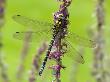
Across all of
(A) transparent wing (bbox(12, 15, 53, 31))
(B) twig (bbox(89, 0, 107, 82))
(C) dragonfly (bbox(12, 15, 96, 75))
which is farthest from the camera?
(B) twig (bbox(89, 0, 107, 82))

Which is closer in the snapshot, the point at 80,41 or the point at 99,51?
the point at 80,41

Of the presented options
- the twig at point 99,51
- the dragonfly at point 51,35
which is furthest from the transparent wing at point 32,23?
the twig at point 99,51

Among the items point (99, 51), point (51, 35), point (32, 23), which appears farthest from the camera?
point (99, 51)

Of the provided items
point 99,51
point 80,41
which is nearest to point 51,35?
point 80,41

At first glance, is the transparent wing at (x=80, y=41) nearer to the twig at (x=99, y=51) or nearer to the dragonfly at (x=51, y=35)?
the dragonfly at (x=51, y=35)

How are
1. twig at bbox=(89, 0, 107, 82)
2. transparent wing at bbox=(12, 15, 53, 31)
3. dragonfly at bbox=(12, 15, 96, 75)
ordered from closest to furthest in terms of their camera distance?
dragonfly at bbox=(12, 15, 96, 75) → transparent wing at bbox=(12, 15, 53, 31) → twig at bbox=(89, 0, 107, 82)

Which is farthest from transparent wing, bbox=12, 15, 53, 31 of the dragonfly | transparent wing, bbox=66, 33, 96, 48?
transparent wing, bbox=66, 33, 96, 48

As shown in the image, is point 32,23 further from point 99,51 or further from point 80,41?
point 99,51

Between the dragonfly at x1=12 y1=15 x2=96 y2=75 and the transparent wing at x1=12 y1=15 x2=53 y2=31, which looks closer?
the dragonfly at x1=12 y1=15 x2=96 y2=75

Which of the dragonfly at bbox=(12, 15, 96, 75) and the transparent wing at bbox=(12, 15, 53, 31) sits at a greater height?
the transparent wing at bbox=(12, 15, 53, 31)

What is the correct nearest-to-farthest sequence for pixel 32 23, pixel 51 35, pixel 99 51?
pixel 51 35
pixel 32 23
pixel 99 51

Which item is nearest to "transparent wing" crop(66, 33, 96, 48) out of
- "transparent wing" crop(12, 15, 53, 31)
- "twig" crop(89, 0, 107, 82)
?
"transparent wing" crop(12, 15, 53, 31)

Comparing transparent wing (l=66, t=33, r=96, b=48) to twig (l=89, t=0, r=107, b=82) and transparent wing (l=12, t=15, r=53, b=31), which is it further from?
twig (l=89, t=0, r=107, b=82)
